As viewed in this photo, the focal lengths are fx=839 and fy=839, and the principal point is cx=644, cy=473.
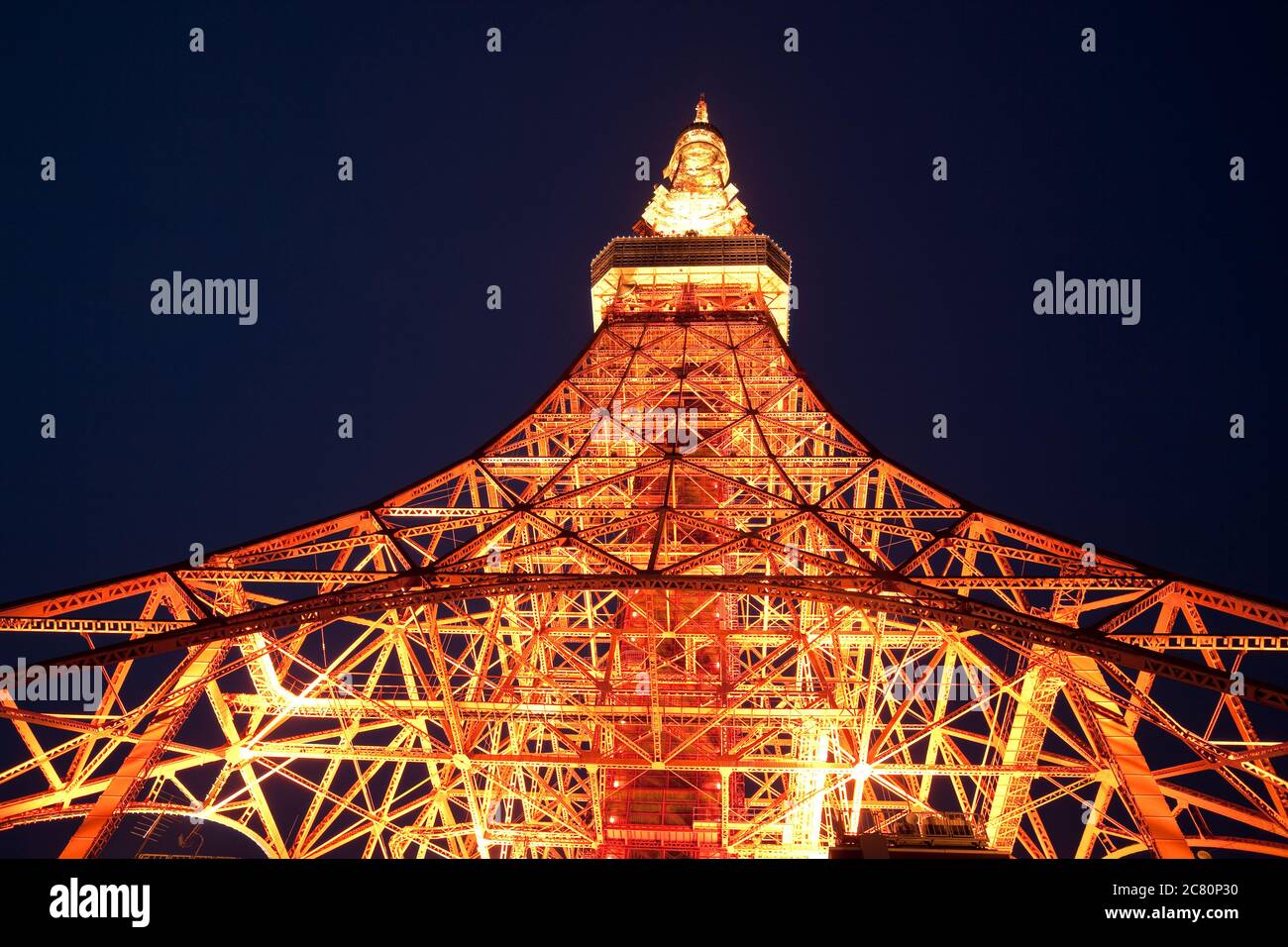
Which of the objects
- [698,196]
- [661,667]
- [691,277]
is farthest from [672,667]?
[698,196]

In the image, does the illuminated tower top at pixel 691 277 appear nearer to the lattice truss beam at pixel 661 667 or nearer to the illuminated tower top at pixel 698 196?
the illuminated tower top at pixel 698 196

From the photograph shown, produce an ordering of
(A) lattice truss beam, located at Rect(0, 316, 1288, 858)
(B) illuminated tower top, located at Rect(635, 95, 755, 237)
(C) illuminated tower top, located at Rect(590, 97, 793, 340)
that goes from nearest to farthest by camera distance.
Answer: (A) lattice truss beam, located at Rect(0, 316, 1288, 858), (C) illuminated tower top, located at Rect(590, 97, 793, 340), (B) illuminated tower top, located at Rect(635, 95, 755, 237)

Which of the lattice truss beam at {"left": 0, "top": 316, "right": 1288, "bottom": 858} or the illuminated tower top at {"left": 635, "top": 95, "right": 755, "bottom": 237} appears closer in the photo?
the lattice truss beam at {"left": 0, "top": 316, "right": 1288, "bottom": 858}

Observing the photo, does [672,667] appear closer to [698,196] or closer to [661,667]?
[661,667]

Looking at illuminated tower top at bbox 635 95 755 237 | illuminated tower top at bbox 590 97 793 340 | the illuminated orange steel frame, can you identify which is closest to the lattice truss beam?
the illuminated orange steel frame

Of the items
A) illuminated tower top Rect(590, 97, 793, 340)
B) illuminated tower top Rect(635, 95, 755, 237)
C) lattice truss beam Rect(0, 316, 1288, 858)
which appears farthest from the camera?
illuminated tower top Rect(635, 95, 755, 237)

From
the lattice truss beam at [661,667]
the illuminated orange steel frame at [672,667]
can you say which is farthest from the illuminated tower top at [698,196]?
the lattice truss beam at [661,667]

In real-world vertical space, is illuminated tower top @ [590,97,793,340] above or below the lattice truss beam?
above

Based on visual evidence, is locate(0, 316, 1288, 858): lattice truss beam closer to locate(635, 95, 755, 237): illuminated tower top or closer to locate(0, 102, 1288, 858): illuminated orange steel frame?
locate(0, 102, 1288, 858): illuminated orange steel frame
